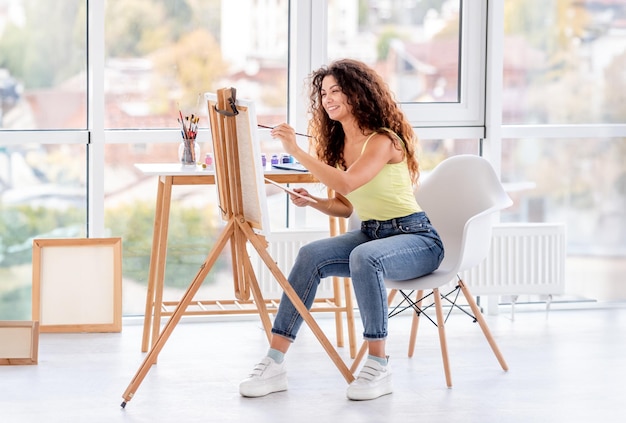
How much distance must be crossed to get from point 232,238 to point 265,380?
50 cm

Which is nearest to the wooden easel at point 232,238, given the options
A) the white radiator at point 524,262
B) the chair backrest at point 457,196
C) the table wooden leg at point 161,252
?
the table wooden leg at point 161,252

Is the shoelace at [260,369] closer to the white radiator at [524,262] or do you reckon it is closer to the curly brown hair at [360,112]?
Answer: the curly brown hair at [360,112]

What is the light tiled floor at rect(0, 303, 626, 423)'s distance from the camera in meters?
3.52

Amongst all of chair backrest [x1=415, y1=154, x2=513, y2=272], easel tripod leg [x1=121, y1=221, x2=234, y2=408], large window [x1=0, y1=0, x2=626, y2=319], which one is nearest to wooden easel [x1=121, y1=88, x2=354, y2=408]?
easel tripod leg [x1=121, y1=221, x2=234, y2=408]

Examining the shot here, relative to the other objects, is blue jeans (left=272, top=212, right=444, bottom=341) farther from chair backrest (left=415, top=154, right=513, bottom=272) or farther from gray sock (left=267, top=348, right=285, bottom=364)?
chair backrest (left=415, top=154, right=513, bottom=272)

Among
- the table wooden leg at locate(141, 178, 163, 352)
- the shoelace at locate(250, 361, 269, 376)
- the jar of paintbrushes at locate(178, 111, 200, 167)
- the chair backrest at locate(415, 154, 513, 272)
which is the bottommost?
the shoelace at locate(250, 361, 269, 376)

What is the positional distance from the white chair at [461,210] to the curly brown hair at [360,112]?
29cm

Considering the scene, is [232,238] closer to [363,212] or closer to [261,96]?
[363,212]

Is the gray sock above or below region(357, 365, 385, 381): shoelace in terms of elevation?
above

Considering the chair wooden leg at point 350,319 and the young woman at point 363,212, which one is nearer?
the young woman at point 363,212

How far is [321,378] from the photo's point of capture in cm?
394

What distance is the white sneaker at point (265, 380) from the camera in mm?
3682

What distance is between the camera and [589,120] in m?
5.20

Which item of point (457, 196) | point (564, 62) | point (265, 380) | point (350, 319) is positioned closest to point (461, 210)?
point (457, 196)
